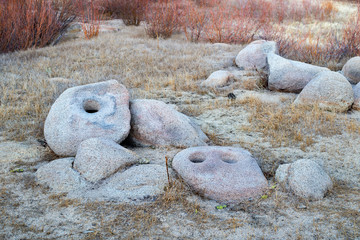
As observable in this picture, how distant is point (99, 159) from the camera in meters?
3.30

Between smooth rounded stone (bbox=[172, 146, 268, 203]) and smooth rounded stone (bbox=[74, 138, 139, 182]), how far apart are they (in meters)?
0.51

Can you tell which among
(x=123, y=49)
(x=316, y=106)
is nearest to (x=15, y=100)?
(x=123, y=49)

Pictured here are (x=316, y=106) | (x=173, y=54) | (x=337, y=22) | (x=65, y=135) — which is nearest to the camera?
(x=65, y=135)

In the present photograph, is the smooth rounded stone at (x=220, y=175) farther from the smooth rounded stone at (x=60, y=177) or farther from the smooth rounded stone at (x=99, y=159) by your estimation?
the smooth rounded stone at (x=60, y=177)

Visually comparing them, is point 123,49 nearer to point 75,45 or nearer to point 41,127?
point 75,45

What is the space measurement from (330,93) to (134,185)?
3178 mm

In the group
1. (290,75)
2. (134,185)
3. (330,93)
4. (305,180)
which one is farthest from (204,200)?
(290,75)

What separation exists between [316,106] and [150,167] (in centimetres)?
269

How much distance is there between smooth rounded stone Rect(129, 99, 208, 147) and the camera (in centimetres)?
401

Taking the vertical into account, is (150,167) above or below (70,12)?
below

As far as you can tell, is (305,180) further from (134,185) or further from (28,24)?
(28,24)

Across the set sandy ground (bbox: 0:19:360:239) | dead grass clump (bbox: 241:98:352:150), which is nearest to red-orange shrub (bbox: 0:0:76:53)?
sandy ground (bbox: 0:19:360:239)

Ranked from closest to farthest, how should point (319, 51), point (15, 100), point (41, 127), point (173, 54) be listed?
point (41, 127), point (15, 100), point (319, 51), point (173, 54)

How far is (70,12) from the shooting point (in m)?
9.75
